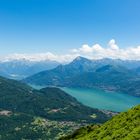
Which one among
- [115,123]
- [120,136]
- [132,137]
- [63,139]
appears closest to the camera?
[132,137]

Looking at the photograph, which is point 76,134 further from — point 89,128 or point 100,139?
point 100,139

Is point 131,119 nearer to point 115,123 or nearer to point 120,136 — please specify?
point 115,123

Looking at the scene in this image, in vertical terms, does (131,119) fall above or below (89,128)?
above

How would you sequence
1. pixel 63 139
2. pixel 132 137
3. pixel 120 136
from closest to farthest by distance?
1. pixel 132 137
2. pixel 120 136
3. pixel 63 139

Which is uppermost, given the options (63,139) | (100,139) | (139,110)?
(139,110)

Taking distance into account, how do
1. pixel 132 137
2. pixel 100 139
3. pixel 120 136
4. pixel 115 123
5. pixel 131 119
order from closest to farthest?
pixel 132 137
pixel 120 136
pixel 100 139
pixel 131 119
pixel 115 123

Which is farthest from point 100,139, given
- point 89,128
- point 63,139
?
point 63,139

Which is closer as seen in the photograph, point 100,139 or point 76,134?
point 100,139

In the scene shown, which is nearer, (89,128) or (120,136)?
(120,136)

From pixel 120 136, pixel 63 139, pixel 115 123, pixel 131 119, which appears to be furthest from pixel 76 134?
pixel 120 136
